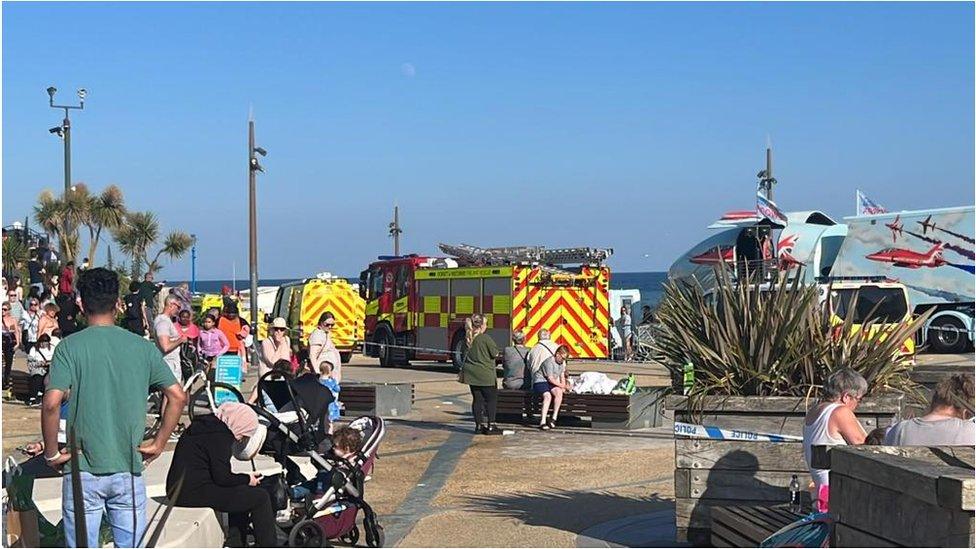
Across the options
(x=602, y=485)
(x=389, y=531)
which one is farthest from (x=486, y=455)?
(x=389, y=531)

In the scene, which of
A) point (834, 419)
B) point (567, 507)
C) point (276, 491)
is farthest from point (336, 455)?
point (834, 419)

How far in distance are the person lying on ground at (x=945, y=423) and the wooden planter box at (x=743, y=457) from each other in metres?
1.29

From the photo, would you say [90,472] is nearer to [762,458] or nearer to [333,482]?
[333,482]

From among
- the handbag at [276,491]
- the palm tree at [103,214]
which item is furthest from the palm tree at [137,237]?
the handbag at [276,491]

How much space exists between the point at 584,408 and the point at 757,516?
8348 millimetres

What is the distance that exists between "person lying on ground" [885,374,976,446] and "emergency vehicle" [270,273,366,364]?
79.6ft

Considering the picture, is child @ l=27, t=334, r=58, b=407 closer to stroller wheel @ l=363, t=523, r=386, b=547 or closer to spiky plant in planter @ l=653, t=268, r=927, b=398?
stroller wheel @ l=363, t=523, r=386, b=547

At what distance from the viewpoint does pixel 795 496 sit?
299 inches

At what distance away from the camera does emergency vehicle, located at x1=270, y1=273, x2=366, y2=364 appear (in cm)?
3106

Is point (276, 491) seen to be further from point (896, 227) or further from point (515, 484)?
point (896, 227)

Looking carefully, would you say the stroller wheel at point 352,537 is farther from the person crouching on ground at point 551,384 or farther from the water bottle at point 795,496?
the person crouching on ground at point 551,384

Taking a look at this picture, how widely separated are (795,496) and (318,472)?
9.62 ft

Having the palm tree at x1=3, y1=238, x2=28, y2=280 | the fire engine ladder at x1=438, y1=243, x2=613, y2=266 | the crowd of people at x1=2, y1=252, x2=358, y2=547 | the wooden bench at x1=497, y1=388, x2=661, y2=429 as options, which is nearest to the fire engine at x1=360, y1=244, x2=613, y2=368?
the fire engine ladder at x1=438, y1=243, x2=613, y2=266

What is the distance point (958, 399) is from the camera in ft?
21.7
